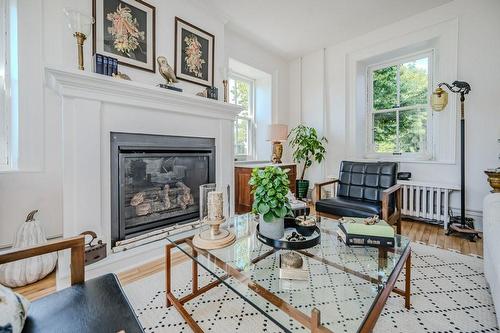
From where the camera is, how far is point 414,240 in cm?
238

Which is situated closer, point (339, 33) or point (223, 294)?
point (223, 294)

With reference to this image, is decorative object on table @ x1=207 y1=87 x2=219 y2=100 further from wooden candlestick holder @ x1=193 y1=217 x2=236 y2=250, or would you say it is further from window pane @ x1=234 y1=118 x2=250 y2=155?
wooden candlestick holder @ x1=193 y1=217 x2=236 y2=250

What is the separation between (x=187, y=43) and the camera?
8.26 feet

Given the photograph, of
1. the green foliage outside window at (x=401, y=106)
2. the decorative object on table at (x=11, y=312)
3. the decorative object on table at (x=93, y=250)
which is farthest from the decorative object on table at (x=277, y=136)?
the decorative object on table at (x=11, y=312)

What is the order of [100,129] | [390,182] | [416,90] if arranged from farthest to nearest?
[416,90]
[390,182]
[100,129]

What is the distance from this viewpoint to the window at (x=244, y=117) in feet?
12.6

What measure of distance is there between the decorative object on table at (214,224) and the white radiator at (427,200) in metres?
2.73

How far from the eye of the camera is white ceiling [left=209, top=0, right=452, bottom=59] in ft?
8.87

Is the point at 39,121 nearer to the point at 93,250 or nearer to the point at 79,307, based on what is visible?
the point at 93,250

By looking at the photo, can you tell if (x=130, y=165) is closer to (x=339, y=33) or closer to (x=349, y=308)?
(x=349, y=308)

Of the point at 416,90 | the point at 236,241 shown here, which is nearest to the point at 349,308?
the point at 236,241

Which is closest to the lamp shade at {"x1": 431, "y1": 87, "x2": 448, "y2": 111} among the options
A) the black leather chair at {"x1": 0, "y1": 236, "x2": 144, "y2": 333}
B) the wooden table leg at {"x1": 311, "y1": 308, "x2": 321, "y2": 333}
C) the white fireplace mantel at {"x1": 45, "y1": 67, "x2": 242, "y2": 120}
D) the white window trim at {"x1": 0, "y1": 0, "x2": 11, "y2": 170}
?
the white fireplace mantel at {"x1": 45, "y1": 67, "x2": 242, "y2": 120}

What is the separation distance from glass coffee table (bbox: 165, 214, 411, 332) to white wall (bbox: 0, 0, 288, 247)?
4.35 ft

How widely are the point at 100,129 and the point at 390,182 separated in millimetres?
2678
